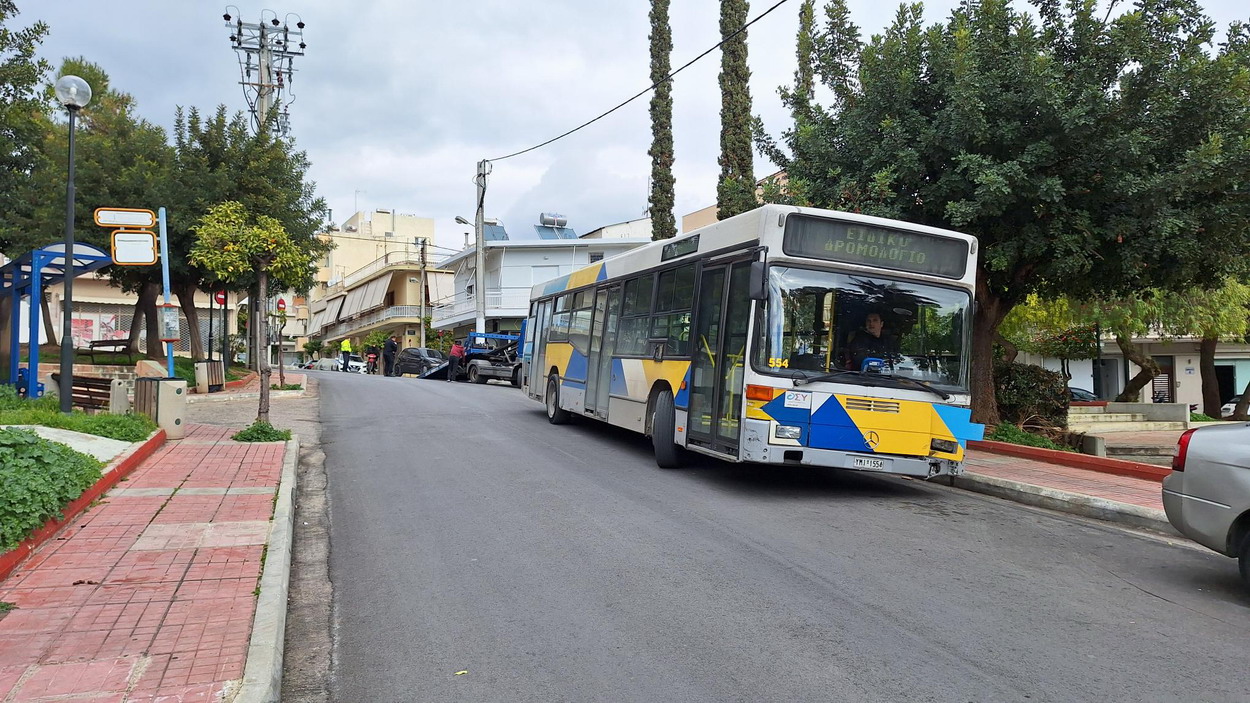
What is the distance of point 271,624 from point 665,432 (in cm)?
680

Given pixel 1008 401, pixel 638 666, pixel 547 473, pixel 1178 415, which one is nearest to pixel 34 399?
pixel 547 473

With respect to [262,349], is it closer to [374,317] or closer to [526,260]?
[526,260]

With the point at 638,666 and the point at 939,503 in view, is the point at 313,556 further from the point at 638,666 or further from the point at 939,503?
the point at 939,503

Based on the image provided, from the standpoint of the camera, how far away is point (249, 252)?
12859 millimetres

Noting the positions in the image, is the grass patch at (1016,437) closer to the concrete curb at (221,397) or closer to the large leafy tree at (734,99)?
the large leafy tree at (734,99)

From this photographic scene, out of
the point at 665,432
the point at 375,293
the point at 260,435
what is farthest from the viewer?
the point at 375,293

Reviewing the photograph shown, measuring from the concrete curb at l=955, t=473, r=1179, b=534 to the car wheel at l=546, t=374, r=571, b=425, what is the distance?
25.1 ft

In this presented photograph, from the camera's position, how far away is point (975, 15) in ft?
41.9

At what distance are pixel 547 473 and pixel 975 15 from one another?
910 cm

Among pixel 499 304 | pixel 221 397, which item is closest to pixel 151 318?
pixel 221 397

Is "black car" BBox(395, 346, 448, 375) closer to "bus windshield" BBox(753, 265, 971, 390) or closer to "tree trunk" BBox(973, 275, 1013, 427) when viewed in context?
"tree trunk" BBox(973, 275, 1013, 427)


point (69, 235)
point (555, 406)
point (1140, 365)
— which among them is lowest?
point (555, 406)

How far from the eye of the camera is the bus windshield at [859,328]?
352 inches

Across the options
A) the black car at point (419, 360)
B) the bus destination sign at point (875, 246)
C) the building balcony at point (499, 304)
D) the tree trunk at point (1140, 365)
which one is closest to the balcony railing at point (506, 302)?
the building balcony at point (499, 304)
